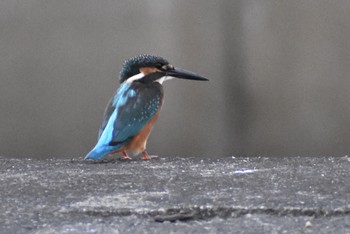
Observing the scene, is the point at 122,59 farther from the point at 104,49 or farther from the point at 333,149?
the point at 333,149

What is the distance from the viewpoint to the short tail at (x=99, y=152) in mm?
4276

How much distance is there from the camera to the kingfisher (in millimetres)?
4469

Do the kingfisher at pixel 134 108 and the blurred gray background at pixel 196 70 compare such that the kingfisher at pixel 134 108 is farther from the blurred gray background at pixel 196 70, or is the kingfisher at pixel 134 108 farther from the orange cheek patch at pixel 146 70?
the blurred gray background at pixel 196 70

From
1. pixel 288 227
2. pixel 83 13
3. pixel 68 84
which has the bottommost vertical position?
pixel 288 227

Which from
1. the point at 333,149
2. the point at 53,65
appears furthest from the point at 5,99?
the point at 333,149

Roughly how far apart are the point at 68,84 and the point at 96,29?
37 centimetres

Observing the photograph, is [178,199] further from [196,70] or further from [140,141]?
[196,70]

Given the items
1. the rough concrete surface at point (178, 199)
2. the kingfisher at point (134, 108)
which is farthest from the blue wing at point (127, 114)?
the rough concrete surface at point (178, 199)

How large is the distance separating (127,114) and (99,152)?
12.4 inches

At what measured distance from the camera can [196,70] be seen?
5.57 meters

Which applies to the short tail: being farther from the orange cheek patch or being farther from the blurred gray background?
the blurred gray background

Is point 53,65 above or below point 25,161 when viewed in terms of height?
above

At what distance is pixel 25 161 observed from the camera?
14.8ft

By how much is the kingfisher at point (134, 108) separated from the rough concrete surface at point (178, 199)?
420 millimetres
